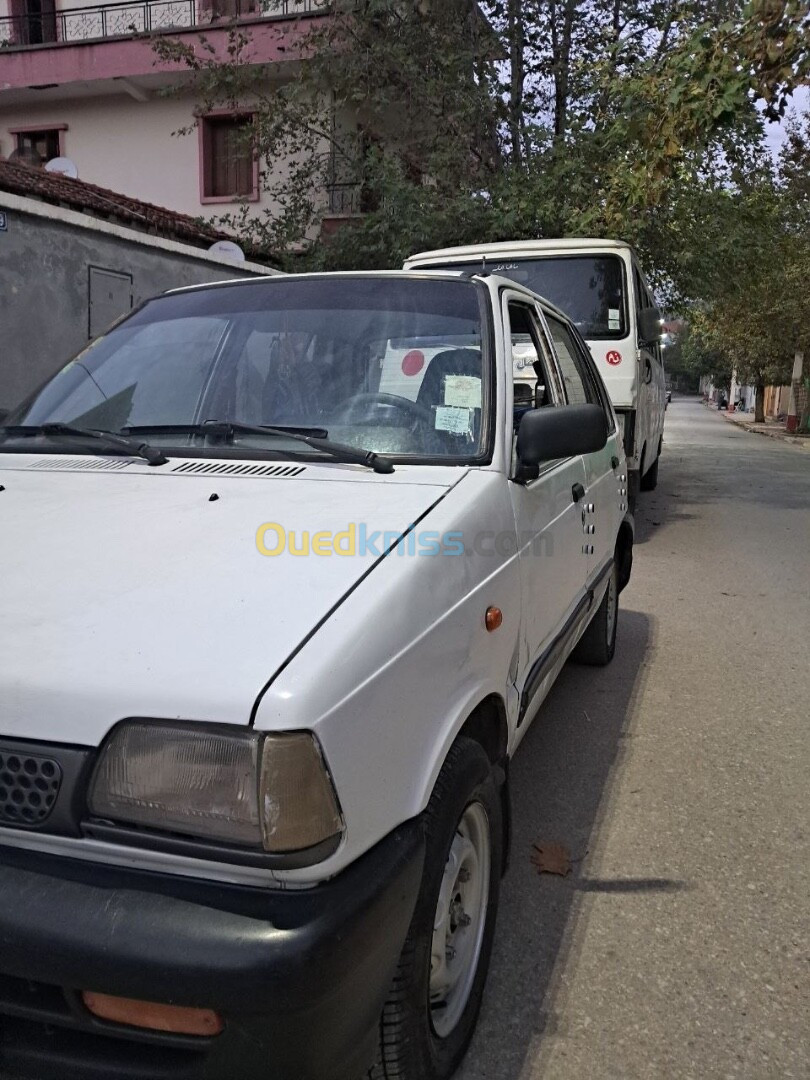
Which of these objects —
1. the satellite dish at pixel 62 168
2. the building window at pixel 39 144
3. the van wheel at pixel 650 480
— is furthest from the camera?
the building window at pixel 39 144

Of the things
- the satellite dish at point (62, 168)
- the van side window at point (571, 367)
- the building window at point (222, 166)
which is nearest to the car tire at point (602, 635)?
the van side window at point (571, 367)

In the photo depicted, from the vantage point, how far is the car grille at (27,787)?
1535 millimetres

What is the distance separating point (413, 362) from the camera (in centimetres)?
278

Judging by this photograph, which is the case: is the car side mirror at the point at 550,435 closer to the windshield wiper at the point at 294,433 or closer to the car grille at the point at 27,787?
the windshield wiper at the point at 294,433

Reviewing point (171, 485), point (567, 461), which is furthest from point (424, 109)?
point (171, 485)

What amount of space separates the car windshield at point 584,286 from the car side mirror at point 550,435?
5.97 m

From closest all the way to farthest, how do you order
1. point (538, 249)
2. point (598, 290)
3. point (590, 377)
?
1. point (590, 377)
2. point (598, 290)
3. point (538, 249)

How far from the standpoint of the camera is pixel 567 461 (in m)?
3.31

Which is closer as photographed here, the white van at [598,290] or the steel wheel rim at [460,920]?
the steel wheel rim at [460,920]

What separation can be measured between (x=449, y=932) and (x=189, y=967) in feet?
2.83

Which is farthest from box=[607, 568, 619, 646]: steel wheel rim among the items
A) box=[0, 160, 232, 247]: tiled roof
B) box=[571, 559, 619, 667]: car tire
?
box=[0, 160, 232, 247]: tiled roof

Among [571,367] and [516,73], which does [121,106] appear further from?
[571,367]

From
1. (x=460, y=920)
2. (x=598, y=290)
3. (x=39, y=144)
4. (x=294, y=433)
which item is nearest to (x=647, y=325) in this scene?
(x=598, y=290)

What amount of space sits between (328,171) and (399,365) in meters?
14.2
